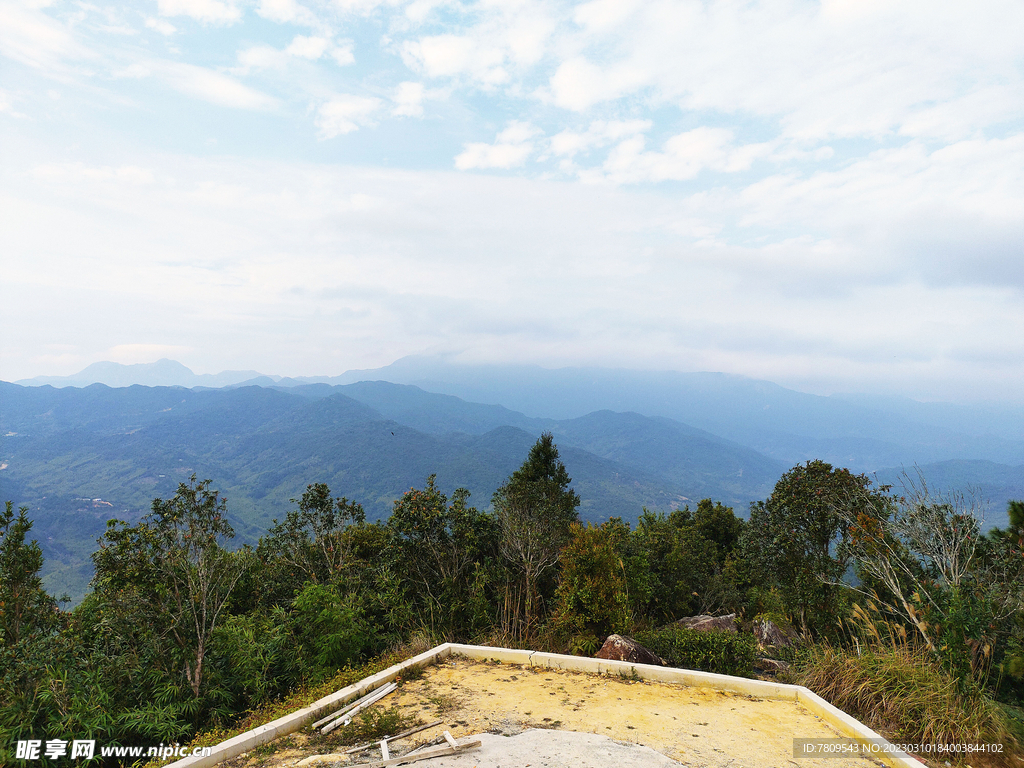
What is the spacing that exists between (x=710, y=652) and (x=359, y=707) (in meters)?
5.07

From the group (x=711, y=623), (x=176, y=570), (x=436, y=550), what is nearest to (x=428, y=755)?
(x=176, y=570)

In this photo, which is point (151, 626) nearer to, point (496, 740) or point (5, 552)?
point (5, 552)

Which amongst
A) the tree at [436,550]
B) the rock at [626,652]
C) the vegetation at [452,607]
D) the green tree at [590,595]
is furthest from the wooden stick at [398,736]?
the tree at [436,550]

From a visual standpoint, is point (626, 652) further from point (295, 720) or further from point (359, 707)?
→ point (295, 720)

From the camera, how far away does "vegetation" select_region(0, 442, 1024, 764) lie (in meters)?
5.85

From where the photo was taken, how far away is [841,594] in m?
9.02

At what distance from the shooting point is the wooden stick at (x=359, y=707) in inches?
217

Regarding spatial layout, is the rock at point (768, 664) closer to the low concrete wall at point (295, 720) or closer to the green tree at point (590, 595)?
the green tree at point (590, 595)

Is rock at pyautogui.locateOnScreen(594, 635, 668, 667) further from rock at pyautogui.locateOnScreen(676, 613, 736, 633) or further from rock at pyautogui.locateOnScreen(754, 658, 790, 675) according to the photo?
rock at pyautogui.locateOnScreen(676, 613, 736, 633)

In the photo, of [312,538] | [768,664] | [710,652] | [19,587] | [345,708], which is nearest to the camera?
[345,708]

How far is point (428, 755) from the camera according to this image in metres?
4.71

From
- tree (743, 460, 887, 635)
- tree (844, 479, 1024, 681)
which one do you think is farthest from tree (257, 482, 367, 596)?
tree (844, 479, 1024, 681)

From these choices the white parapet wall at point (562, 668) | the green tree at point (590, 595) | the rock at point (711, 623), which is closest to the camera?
the white parapet wall at point (562, 668)

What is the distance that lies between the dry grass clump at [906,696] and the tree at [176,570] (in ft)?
26.6
